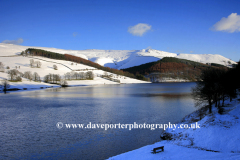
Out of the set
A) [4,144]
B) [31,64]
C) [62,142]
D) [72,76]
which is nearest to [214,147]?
[62,142]

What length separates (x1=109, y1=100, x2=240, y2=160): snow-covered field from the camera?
1169 centimetres

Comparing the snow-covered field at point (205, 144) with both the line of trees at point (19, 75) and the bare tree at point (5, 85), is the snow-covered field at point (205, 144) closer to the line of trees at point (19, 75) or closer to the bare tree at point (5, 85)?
the bare tree at point (5, 85)

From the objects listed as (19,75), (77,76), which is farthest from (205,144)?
(77,76)

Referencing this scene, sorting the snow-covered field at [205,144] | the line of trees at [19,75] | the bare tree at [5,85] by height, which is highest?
the line of trees at [19,75]

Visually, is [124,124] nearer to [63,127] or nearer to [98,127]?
[98,127]

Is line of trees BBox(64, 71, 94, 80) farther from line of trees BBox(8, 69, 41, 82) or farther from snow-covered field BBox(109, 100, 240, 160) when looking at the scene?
snow-covered field BBox(109, 100, 240, 160)

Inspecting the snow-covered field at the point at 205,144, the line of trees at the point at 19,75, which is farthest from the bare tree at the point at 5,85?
the snow-covered field at the point at 205,144

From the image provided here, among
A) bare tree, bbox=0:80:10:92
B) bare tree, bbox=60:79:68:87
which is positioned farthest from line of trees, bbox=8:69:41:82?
bare tree, bbox=60:79:68:87

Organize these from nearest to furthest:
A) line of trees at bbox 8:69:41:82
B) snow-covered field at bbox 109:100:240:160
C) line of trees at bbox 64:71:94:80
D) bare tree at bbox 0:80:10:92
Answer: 1. snow-covered field at bbox 109:100:240:160
2. bare tree at bbox 0:80:10:92
3. line of trees at bbox 8:69:41:82
4. line of trees at bbox 64:71:94:80

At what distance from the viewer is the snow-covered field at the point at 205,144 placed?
1169cm

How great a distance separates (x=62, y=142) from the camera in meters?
16.5

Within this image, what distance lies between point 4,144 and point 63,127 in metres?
6.23

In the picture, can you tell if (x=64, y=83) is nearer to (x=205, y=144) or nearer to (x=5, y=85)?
(x=5, y=85)

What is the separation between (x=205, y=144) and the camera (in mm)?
13336
